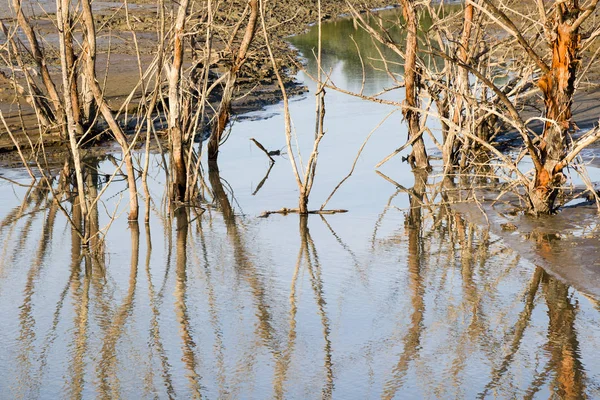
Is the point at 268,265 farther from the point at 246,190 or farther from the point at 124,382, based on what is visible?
the point at 246,190

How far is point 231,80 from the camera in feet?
32.7

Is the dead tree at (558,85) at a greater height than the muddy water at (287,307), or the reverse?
the dead tree at (558,85)

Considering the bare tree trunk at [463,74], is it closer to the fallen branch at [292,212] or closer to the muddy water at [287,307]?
the muddy water at [287,307]

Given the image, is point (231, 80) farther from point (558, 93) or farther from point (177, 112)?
point (558, 93)

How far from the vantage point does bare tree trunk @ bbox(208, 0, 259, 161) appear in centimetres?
952

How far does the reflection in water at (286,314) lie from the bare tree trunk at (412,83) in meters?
1.68

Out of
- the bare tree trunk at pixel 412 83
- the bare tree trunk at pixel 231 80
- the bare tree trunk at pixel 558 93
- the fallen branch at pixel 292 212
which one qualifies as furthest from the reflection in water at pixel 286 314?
the bare tree trunk at pixel 231 80

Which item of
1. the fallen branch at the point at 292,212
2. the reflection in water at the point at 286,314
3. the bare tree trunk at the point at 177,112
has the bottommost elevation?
the reflection in water at the point at 286,314

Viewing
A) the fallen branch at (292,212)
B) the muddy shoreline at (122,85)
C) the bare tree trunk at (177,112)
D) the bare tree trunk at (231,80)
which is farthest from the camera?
the muddy shoreline at (122,85)

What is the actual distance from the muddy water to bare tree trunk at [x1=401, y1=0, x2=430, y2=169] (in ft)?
2.84

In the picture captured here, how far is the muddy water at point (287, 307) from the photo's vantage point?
454 cm

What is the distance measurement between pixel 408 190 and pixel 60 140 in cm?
474

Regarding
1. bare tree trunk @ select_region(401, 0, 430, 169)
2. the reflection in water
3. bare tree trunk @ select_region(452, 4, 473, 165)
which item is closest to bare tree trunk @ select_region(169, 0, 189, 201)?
the reflection in water

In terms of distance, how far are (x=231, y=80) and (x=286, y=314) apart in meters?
4.86
